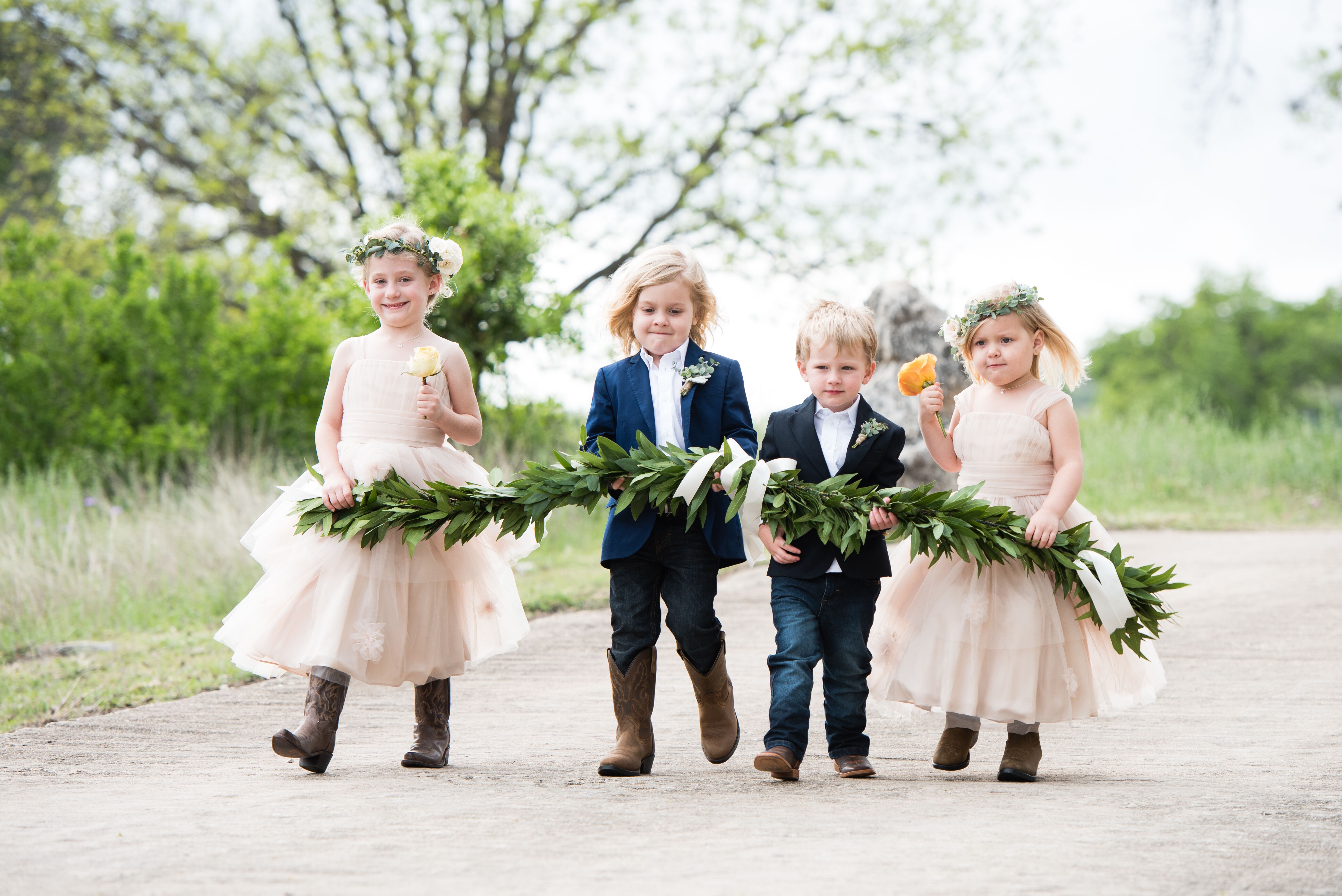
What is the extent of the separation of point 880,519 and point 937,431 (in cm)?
53

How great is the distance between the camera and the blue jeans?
162 inches

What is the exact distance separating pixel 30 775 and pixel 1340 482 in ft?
49.9

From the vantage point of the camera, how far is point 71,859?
3.01 metres

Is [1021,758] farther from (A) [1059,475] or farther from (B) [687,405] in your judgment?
(B) [687,405]

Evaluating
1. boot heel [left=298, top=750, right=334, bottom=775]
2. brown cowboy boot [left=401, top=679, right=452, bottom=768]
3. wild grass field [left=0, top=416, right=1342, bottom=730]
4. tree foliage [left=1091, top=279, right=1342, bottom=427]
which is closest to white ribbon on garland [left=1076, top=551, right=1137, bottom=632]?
brown cowboy boot [left=401, top=679, right=452, bottom=768]

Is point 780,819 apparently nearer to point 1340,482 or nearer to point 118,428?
point 118,428

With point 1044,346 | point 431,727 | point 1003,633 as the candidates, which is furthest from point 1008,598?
point 431,727

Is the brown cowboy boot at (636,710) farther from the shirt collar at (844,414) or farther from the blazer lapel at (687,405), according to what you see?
the shirt collar at (844,414)

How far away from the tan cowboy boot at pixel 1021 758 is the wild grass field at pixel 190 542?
13.6 ft

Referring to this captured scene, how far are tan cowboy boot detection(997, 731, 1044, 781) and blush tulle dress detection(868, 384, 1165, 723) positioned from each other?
9cm

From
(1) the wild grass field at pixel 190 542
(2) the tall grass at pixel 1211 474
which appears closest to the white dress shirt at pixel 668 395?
(1) the wild grass field at pixel 190 542

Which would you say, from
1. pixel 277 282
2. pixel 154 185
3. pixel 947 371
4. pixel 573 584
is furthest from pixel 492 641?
pixel 154 185

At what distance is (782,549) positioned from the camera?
4109 mm

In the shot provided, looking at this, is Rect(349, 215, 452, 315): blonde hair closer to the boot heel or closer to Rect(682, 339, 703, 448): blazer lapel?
Rect(682, 339, 703, 448): blazer lapel
